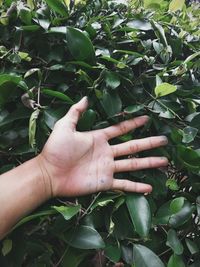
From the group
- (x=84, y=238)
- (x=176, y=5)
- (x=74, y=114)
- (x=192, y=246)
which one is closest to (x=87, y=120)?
(x=74, y=114)

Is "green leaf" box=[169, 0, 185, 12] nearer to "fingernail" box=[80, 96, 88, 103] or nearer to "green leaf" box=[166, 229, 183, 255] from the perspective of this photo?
"fingernail" box=[80, 96, 88, 103]

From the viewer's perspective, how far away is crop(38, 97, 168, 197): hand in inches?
30.6

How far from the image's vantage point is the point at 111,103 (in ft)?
2.63

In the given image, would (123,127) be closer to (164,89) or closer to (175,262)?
(164,89)

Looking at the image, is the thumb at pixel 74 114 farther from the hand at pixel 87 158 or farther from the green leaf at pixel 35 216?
the green leaf at pixel 35 216

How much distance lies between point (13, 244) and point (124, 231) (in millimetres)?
233

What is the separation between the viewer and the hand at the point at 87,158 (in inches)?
30.6

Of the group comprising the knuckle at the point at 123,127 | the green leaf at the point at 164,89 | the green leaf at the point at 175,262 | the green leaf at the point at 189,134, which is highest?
the green leaf at the point at 164,89

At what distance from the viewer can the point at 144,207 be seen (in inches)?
29.5

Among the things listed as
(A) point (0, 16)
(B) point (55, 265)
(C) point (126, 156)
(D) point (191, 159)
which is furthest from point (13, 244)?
(A) point (0, 16)

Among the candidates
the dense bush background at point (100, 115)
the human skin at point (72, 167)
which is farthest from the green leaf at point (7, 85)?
the human skin at point (72, 167)

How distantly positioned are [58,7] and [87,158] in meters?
0.37

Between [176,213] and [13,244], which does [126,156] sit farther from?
[13,244]

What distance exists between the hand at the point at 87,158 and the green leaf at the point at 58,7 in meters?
0.24
